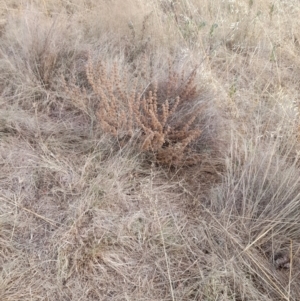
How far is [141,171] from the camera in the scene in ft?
6.05

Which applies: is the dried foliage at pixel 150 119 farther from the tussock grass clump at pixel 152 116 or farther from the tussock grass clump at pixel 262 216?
the tussock grass clump at pixel 262 216

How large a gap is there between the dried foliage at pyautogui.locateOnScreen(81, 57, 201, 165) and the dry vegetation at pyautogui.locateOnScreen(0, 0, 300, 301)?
0.04 ft

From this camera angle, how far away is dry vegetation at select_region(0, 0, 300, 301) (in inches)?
58.2

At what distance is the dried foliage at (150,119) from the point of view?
1794 millimetres

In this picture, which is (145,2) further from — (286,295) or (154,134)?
(286,295)

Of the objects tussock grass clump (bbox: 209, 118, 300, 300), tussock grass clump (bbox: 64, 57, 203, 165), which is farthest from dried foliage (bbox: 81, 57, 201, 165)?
tussock grass clump (bbox: 209, 118, 300, 300)

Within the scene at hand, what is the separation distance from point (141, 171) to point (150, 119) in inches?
10.9

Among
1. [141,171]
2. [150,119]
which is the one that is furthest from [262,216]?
[150,119]

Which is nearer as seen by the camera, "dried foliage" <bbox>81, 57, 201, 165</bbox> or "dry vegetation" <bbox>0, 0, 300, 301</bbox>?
"dry vegetation" <bbox>0, 0, 300, 301</bbox>

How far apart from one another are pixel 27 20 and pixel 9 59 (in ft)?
1.18

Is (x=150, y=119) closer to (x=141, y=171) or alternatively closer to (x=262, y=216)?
(x=141, y=171)

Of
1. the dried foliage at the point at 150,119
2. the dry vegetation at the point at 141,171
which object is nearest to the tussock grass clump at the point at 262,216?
the dry vegetation at the point at 141,171

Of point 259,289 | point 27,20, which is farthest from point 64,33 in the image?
point 259,289

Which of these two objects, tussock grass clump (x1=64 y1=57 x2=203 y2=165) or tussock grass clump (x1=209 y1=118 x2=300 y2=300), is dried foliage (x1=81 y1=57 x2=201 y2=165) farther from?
tussock grass clump (x1=209 y1=118 x2=300 y2=300)
